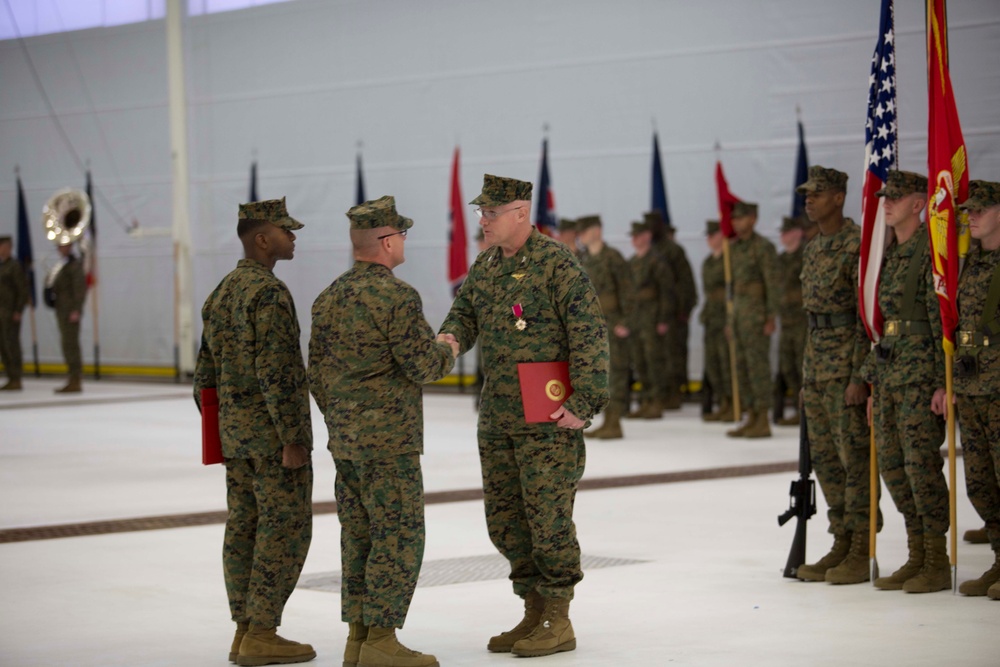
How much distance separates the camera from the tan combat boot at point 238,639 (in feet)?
16.0

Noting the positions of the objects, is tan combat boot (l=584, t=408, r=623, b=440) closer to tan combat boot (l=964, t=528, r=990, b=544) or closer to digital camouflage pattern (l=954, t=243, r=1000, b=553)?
tan combat boot (l=964, t=528, r=990, b=544)

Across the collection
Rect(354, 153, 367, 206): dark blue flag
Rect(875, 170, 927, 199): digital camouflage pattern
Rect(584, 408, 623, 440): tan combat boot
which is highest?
Rect(354, 153, 367, 206): dark blue flag

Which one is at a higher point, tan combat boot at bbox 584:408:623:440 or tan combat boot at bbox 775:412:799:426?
tan combat boot at bbox 584:408:623:440

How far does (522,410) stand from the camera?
4.90 m

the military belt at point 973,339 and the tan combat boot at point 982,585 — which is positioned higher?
the military belt at point 973,339

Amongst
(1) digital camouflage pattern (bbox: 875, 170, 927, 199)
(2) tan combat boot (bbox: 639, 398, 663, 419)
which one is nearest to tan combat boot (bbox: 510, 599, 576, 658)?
(1) digital camouflage pattern (bbox: 875, 170, 927, 199)

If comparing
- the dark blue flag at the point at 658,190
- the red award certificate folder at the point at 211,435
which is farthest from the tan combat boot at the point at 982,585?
the dark blue flag at the point at 658,190

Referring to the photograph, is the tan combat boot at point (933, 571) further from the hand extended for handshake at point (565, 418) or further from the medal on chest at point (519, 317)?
the medal on chest at point (519, 317)

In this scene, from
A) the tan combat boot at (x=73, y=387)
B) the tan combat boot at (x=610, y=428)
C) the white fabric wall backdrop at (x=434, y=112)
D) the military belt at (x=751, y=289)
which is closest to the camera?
the tan combat boot at (x=610, y=428)

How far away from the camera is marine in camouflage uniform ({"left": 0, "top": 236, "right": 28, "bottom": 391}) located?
58.4ft

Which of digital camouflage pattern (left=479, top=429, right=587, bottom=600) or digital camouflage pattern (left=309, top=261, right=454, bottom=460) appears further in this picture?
digital camouflage pattern (left=479, top=429, right=587, bottom=600)

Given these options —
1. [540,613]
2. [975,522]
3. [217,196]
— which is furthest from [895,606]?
[217,196]

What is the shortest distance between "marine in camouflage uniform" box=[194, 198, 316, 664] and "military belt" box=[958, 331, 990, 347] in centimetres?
261

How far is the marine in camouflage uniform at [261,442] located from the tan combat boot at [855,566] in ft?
7.69
